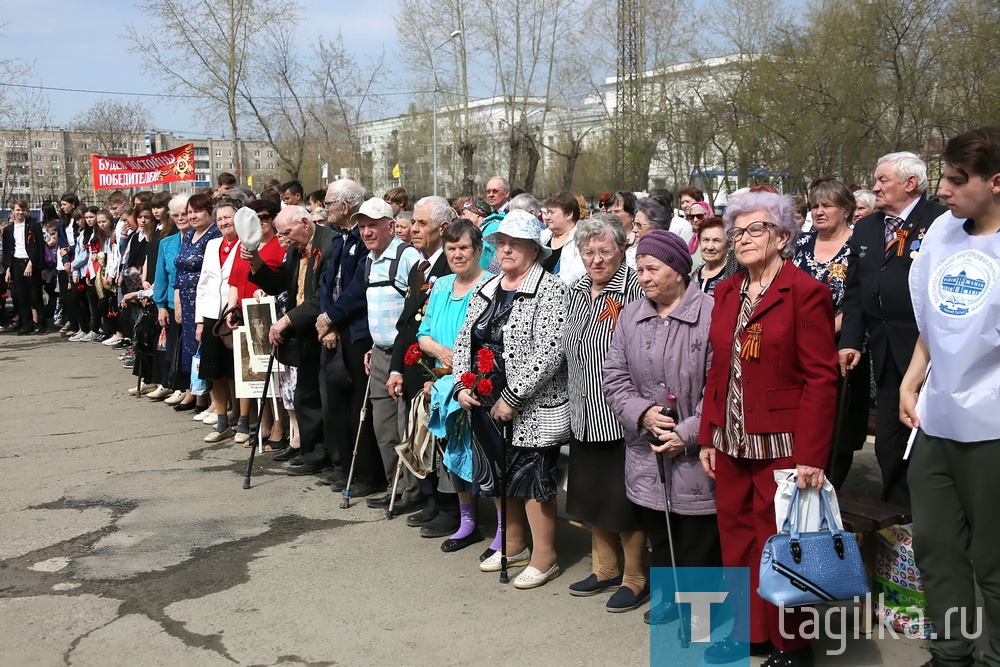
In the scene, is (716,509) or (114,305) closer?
(716,509)

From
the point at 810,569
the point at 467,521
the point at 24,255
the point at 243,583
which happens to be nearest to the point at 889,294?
the point at 810,569

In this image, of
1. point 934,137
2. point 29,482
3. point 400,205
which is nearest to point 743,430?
point 29,482

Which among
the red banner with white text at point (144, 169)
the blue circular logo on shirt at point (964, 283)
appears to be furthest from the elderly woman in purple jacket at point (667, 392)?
the red banner with white text at point (144, 169)

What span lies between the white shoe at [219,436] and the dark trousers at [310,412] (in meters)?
1.32

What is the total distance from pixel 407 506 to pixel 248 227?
9.04 feet

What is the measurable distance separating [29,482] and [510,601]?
178 inches

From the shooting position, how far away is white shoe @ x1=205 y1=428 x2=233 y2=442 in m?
8.41

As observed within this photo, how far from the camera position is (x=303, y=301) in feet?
24.1

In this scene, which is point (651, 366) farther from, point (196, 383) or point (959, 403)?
point (196, 383)

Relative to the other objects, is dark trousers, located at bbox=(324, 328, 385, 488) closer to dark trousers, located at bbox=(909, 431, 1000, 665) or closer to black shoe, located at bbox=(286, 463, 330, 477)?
black shoe, located at bbox=(286, 463, 330, 477)

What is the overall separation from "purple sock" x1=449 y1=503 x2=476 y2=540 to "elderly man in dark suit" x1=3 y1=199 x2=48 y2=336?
12.3 meters

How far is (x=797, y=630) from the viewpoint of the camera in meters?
3.91

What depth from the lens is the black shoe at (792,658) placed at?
3881 millimetres

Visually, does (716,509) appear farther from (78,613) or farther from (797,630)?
(78,613)
